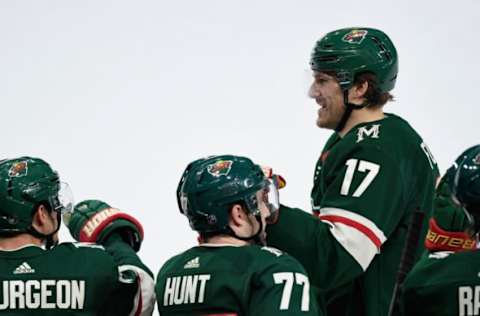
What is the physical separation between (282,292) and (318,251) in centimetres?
38

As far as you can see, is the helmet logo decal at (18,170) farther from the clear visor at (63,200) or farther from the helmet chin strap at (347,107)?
the helmet chin strap at (347,107)

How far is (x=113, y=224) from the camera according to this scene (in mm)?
3543

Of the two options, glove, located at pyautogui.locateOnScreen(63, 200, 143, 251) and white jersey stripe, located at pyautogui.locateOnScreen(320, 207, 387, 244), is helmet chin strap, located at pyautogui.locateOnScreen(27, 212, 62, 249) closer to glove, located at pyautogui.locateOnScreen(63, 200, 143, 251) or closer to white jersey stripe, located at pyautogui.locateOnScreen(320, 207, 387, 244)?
glove, located at pyautogui.locateOnScreen(63, 200, 143, 251)

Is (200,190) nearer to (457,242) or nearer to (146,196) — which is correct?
(457,242)

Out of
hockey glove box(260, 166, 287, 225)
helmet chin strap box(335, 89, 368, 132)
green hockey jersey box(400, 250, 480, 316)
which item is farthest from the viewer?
helmet chin strap box(335, 89, 368, 132)

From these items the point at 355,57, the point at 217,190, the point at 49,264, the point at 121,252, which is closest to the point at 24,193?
the point at 49,264

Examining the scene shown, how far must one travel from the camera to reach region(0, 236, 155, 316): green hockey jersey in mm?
3191

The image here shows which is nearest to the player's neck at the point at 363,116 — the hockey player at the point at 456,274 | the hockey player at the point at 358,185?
the hockey player at the point at 358,185

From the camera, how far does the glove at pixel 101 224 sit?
11.6ft

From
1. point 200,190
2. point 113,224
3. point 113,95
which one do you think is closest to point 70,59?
point 113,95

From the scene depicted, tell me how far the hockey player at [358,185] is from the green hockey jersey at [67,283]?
38 cm

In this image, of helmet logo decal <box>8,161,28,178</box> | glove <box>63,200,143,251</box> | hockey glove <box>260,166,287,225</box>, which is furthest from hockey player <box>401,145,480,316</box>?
helmet logo decal <box>8,161,28,178</box>

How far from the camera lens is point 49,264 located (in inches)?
127

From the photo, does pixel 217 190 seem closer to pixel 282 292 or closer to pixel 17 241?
pixel 282 292
